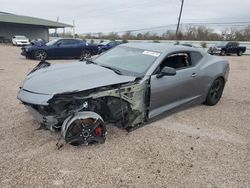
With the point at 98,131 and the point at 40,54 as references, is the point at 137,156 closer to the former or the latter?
the point at 98,131

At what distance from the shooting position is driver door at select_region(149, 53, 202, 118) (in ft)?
14.7

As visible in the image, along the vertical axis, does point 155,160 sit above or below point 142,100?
below

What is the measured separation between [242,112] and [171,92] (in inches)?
82.3

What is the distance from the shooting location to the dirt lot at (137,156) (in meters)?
3.11

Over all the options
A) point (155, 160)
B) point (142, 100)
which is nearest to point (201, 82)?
point (142, 100)

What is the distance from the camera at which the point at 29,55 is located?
15234mm

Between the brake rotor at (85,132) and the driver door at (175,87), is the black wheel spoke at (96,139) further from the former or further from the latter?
the driver door at (175,87)

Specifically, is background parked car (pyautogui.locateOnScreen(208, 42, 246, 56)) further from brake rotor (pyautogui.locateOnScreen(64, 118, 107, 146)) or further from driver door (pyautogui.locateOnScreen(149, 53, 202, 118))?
brake rotor (pyautogui.locateOnScreen(64, 118, 107, 146))

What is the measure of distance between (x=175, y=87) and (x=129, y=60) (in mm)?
963

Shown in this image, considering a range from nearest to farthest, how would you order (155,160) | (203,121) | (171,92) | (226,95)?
1. (155,160)
2. (171,92)
3. (203,121)
4. (226,95)

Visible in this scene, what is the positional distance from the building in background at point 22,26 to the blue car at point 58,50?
2760 cm

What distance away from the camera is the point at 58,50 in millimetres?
15500

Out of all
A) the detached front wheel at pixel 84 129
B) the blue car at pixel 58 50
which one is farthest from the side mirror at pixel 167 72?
the blue car at pixel 58 50

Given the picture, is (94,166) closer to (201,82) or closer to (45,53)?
(201,82)
